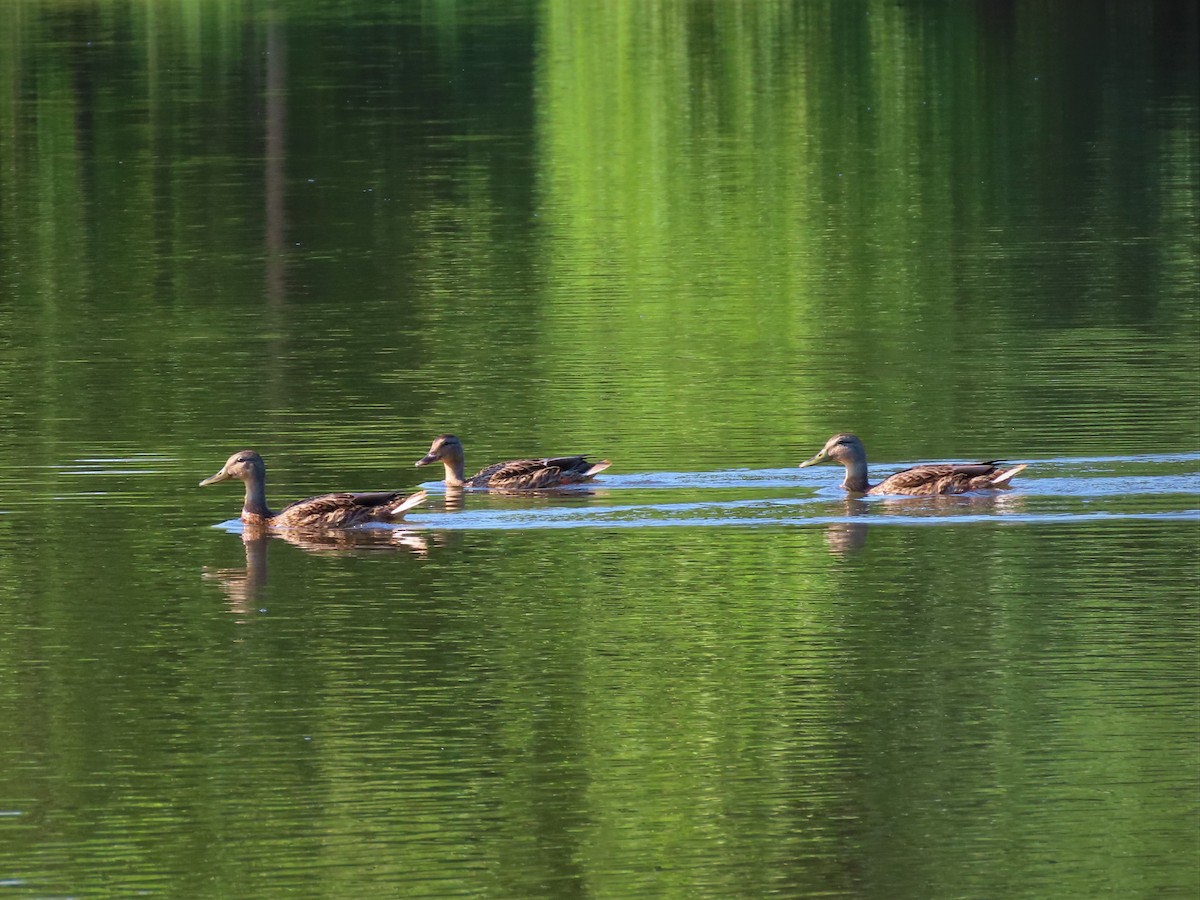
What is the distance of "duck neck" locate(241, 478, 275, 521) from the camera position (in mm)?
19844

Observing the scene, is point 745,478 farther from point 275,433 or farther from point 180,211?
point 180,211

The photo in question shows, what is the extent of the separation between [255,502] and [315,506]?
2.07 ft

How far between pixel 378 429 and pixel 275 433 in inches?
34.5

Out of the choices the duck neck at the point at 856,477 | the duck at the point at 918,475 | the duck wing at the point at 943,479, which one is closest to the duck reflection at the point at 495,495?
the duck at the point at 918,475

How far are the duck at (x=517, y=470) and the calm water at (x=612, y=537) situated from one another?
0.16 metres

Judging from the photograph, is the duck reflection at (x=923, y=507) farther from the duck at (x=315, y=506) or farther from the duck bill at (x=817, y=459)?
the duck at (x=315, y=506)

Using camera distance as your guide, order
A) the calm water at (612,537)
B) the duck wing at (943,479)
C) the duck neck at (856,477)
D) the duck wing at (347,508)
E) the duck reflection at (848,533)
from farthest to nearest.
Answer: the duck neck at (856,477), the duck wing at (943,479), the duck wing at (347,508), the duck reflection at (848,533), the calm water at (612,537)

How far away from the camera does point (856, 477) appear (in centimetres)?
2053

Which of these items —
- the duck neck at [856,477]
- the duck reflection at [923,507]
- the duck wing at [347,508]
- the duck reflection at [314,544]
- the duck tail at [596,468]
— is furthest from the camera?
the duck tail at [596,468]

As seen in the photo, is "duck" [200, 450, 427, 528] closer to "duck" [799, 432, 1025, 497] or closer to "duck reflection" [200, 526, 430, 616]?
"duck reflection" [200, 526, 430, 616]

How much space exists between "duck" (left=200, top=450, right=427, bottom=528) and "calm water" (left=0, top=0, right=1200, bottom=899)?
180 millimetres

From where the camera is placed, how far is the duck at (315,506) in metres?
19.3

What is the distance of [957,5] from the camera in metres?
89.9

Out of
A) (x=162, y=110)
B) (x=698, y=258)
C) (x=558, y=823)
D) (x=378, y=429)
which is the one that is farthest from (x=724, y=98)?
(x=558, y=823)
